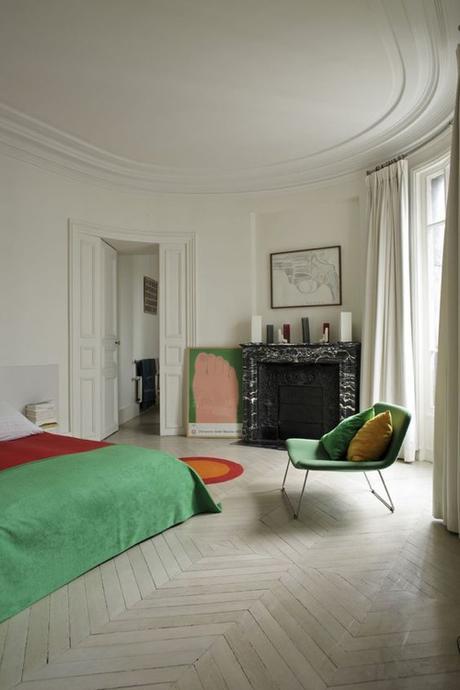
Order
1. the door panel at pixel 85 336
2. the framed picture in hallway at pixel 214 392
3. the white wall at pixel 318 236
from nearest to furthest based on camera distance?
the door panel at pixel 85 336 < the white wall at pixel 318 236 < the framed picture in hallway at pixel 214 392

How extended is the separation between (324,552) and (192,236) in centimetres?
432

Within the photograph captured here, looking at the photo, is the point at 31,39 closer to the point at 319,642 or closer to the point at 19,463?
the point at 19,463

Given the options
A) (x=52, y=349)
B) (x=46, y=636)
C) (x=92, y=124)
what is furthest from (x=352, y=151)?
(x=46, y=636)

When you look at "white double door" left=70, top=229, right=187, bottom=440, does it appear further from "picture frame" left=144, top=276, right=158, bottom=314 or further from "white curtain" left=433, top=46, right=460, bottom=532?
"white curtain" left=433, top=46, right=460, bottom=532

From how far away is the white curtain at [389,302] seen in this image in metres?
4.43

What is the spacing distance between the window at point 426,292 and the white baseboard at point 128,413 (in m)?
4.16

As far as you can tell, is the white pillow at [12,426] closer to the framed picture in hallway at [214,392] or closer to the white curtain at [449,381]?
the framed picture in hallway at [214,392]

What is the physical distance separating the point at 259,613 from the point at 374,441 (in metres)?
1.47

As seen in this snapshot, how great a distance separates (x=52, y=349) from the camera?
16.0 feet

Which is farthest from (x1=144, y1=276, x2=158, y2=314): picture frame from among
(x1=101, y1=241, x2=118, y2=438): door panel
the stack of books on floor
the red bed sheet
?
the red bed sheet

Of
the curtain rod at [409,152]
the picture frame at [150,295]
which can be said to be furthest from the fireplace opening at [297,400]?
the picture frame at [150,295]

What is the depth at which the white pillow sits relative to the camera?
3443mm

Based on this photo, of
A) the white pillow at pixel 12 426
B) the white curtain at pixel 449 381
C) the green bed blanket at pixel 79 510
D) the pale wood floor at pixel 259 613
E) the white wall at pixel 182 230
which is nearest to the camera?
the pale wood floor at pixel 259 613

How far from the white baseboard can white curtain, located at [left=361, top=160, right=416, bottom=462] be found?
3.61 m
